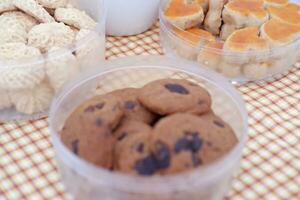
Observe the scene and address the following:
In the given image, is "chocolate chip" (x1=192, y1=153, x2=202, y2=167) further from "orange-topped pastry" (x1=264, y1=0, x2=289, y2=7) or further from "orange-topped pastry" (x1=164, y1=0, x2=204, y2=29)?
"orange-topped pastry" (x1=264, y1=0, x2=289, y2=7)

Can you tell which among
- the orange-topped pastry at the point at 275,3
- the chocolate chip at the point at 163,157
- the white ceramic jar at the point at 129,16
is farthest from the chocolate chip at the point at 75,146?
the orange-topped pastry at the point at 275,3

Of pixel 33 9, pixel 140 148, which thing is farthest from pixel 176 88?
pixel 33 9

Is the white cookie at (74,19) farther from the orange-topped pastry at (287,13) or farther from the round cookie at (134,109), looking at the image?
the orange-topped pastry at (287,13)

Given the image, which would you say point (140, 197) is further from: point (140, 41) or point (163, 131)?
point (140, 41)

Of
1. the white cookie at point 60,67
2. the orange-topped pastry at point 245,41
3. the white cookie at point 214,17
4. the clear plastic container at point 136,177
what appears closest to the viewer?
the clear plastic container at point 136,177

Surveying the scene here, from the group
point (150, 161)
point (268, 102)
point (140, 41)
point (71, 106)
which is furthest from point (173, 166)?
point (140, 41)

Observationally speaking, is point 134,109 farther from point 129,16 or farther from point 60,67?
point 129,16

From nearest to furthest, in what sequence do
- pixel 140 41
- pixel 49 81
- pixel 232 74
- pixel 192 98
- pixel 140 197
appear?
1. pixel 140 197
2. pixel 192 98
3. pixel 49 81
4. pixel 232 74
5. pixel 140 41
